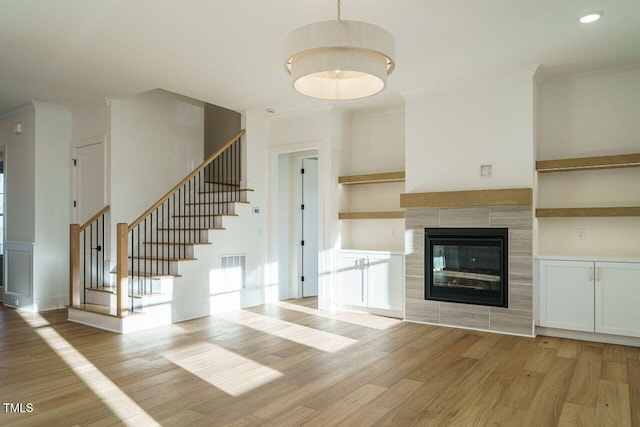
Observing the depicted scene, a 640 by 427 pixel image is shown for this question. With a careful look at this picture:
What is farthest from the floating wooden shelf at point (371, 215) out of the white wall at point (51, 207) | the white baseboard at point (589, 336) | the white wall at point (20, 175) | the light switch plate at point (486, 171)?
the white wall at point (20, 175)

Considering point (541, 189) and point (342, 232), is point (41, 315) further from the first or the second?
point (541, 189)

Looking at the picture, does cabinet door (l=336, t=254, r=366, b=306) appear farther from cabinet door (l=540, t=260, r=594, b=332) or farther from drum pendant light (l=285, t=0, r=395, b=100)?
drum pendant light (l=285, t=0, r=395, b=100)

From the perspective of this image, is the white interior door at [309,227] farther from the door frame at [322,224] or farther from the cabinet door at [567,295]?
the cabinet door at [567,295]

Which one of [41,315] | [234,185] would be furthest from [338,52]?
[41,315]

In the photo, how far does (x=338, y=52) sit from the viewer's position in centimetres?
247

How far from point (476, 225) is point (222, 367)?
313cm

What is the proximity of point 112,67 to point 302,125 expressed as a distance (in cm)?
267

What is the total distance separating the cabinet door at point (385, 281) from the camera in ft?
18.6

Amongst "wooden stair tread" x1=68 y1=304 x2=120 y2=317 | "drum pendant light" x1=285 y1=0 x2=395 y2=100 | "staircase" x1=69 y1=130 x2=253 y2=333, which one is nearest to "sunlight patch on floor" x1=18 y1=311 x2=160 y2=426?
"wooden stair tread" x1=68 y1=304 x2=120 y2=317

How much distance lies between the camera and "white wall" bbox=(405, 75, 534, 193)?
483 cm

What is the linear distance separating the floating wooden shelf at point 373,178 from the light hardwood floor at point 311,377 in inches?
76.8

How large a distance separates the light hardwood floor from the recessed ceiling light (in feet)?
9.46

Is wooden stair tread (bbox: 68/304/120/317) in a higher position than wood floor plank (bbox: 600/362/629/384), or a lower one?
higher

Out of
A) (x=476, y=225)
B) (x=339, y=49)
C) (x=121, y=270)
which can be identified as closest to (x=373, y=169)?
(x=476, y=225)
